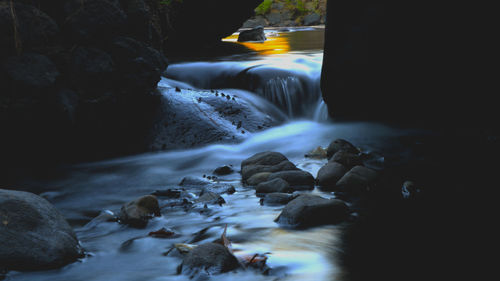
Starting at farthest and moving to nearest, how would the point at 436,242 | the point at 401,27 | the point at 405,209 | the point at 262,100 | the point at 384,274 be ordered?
the point at 262,100
the point at 401,27
the point at 405,209
the point at 436,242
the point at 384,274

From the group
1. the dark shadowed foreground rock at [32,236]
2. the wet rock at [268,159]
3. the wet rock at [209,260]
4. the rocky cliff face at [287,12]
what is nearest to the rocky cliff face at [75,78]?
the wet rock at [268,159]

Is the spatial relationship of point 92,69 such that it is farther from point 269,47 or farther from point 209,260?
point 269,47

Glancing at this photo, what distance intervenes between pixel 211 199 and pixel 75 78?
10.0 feet

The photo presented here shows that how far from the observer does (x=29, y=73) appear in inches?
232

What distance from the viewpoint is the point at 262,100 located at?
8734mm

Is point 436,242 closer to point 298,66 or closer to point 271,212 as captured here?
point 271,212

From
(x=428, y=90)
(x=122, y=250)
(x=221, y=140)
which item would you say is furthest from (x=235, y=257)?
(x=428, y=90)

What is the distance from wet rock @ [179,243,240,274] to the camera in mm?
2943

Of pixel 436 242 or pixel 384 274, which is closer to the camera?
pixel 384 274

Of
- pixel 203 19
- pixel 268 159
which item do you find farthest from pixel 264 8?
pixel 268 159

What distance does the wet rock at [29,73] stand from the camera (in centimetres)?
575

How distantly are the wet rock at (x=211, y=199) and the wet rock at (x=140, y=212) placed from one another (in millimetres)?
454

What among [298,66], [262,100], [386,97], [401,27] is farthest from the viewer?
[298,66]

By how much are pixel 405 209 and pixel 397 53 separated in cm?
351
